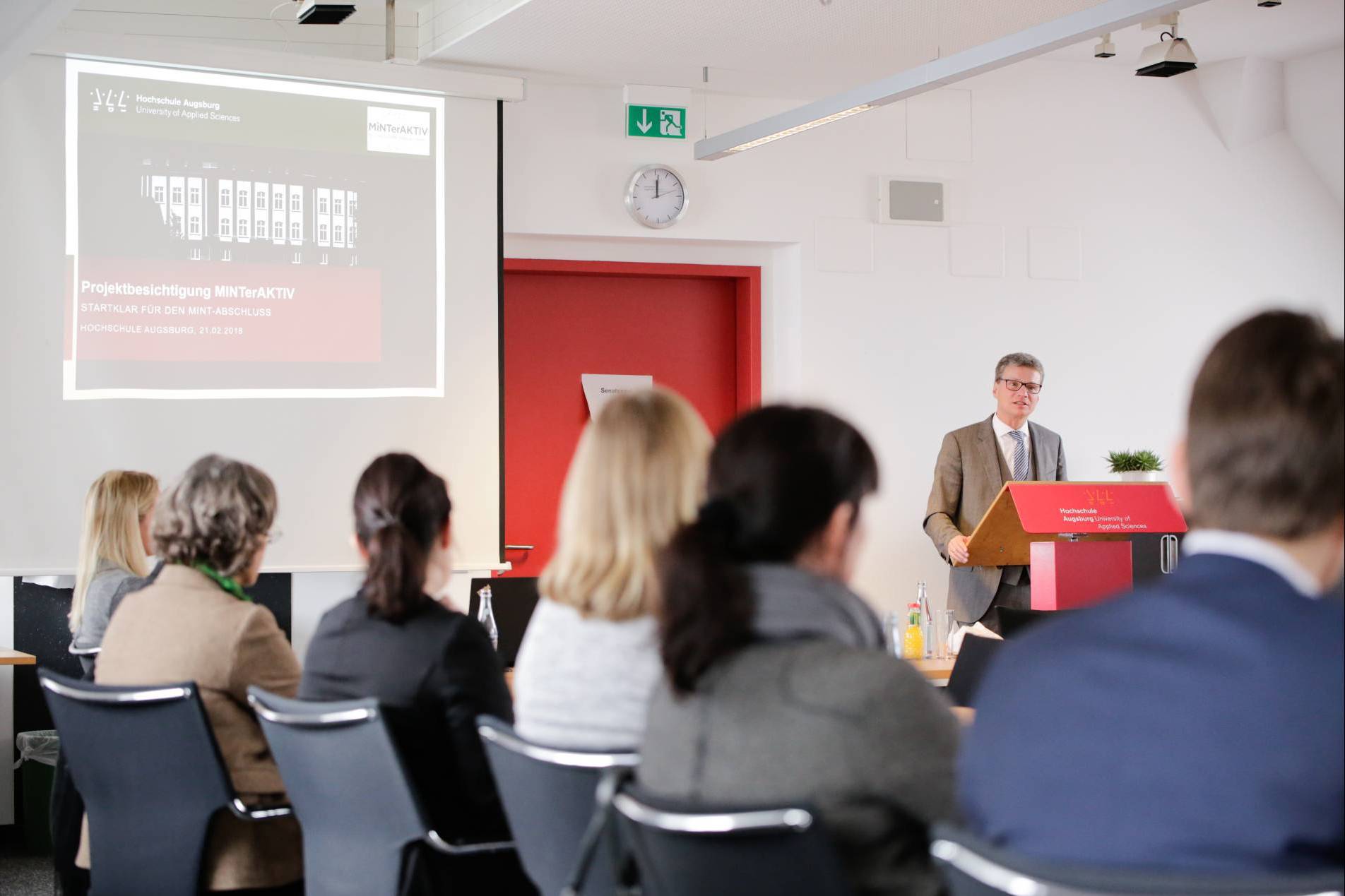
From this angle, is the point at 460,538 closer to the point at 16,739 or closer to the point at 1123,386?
the point at 16,739

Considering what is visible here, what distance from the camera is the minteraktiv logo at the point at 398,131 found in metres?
5.77

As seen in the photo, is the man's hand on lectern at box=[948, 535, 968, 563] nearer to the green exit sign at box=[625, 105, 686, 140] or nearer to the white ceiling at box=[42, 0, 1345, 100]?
the white ceiling at box=[42, 0, 1345, 100]

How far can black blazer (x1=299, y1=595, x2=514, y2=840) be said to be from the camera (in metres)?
2.45

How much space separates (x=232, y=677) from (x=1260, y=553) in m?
1.96

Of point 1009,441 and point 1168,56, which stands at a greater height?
point 1168,56

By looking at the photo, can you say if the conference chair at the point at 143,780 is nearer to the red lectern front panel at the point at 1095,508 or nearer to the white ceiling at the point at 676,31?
the red lectern front panel at the point at 1095,508

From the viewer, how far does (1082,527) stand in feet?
14.4

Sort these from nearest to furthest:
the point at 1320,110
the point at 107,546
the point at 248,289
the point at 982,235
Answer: the point at 107,546 < the point at 248,289 < the point at 982,235 < the point at 1320,110

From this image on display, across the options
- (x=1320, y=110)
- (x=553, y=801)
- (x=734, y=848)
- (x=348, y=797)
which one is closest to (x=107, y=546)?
(x=348, y=797)

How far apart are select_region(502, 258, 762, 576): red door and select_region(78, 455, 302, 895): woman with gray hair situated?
3464 mm

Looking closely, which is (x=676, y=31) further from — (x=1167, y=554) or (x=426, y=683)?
(x=426, y=683)

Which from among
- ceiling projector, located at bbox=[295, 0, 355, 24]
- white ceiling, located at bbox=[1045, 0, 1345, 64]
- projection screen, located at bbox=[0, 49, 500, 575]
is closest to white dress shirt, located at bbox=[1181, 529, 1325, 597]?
ceiling projector, located at bbox=[295, 0, 355, 24]

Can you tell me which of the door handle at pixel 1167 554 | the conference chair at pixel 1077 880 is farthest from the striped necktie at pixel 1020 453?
the conference chair at pixel 1077 880

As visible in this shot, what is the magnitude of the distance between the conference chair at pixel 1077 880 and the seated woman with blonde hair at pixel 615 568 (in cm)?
78
